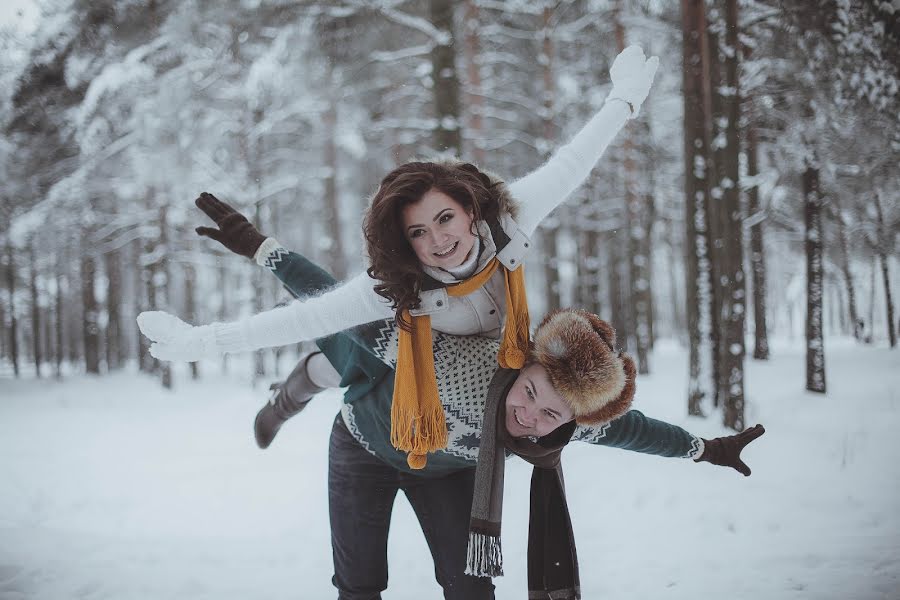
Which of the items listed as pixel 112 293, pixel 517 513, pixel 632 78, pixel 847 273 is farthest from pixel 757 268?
pixel 112 293

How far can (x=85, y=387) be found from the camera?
10312 mm

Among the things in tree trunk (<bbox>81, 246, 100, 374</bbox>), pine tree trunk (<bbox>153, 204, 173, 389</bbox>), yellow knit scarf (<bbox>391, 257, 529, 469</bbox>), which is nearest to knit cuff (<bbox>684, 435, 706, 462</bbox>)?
yellow knit scarf (<bbox>391, 257, 529, 469</bbox>)

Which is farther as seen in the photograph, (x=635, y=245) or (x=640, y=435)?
(x=635, y=245)

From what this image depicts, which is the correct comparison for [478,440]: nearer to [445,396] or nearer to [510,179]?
[445,396]

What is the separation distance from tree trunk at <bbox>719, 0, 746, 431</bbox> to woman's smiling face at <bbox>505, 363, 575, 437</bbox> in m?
4.01

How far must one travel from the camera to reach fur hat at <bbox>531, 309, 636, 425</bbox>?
1.72 metres

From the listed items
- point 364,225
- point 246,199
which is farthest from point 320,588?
point 246,199

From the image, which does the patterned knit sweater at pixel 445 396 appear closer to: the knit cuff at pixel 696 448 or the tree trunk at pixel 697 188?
the knit cuff at pixel 696 448

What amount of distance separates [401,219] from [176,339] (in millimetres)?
854

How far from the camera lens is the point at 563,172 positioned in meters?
2.03

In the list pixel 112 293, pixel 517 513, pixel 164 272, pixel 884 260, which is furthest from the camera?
pixel 112 293

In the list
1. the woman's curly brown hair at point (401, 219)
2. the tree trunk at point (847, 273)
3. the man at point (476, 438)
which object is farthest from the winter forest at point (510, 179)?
A: the man at point (476, 438)

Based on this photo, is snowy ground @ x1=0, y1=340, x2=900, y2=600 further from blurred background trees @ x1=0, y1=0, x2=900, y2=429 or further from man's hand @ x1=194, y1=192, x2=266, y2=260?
man's hand @ x1=194, y1=192, x2=266, y2=260

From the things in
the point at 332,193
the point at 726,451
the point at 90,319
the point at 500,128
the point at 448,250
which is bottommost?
the point at 726,451
